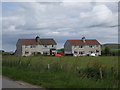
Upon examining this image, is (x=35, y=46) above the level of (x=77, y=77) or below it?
above

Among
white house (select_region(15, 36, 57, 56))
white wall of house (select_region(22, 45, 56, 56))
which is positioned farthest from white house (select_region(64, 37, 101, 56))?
white wall of house (select_region(22, 45, 56, 56))

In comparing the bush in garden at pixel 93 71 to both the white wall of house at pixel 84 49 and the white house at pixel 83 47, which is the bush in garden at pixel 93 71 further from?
the white wall of house at pixel 84 49

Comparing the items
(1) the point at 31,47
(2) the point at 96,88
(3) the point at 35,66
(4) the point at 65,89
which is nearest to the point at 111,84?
(2) the point at 96,88

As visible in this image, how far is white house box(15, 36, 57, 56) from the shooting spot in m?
102

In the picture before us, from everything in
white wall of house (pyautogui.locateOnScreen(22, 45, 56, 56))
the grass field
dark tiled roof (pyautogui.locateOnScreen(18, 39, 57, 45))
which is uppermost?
dark tiled roof (pyautogui.locateOnScreen(18, 39, 57, 45))

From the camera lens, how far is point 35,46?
336ft

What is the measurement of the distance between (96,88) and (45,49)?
93.1 meters

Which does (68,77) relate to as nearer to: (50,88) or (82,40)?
(50,88)

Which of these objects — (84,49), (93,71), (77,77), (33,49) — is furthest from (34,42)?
(77,77)

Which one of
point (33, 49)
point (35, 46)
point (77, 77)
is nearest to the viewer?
point (77, 77)

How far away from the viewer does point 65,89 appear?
11148 mm

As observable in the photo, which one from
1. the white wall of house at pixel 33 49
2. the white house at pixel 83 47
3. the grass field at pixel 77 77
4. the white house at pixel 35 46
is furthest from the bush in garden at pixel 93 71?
the white house at pixel 83 47

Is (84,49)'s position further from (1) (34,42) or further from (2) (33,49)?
(2) (33,49)

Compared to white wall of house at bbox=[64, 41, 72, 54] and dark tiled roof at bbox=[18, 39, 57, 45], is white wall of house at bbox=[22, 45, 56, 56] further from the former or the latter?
white wall of house at bbox=[64, 41, 72, 54]
